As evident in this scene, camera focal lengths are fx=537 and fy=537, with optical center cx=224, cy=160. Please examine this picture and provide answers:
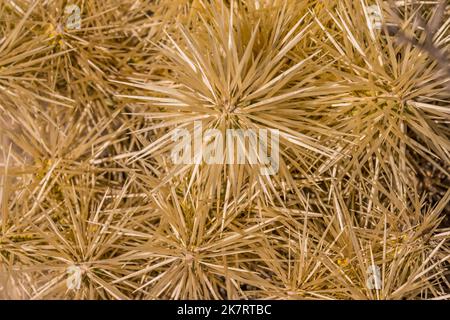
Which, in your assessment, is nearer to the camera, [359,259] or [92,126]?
[359,259]

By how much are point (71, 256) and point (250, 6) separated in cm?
48

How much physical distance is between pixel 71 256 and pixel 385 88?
0.54m

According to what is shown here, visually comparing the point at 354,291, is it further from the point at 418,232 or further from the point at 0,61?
the point at 0,61

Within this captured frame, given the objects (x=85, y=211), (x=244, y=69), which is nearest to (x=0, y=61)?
(x=85, y=211)

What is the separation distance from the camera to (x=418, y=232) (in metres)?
0.80

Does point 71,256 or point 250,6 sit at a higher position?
point 250,6

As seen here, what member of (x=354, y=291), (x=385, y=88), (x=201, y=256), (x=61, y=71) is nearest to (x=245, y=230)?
(x=201, y=256)

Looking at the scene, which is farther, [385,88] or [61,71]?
[61,71]
